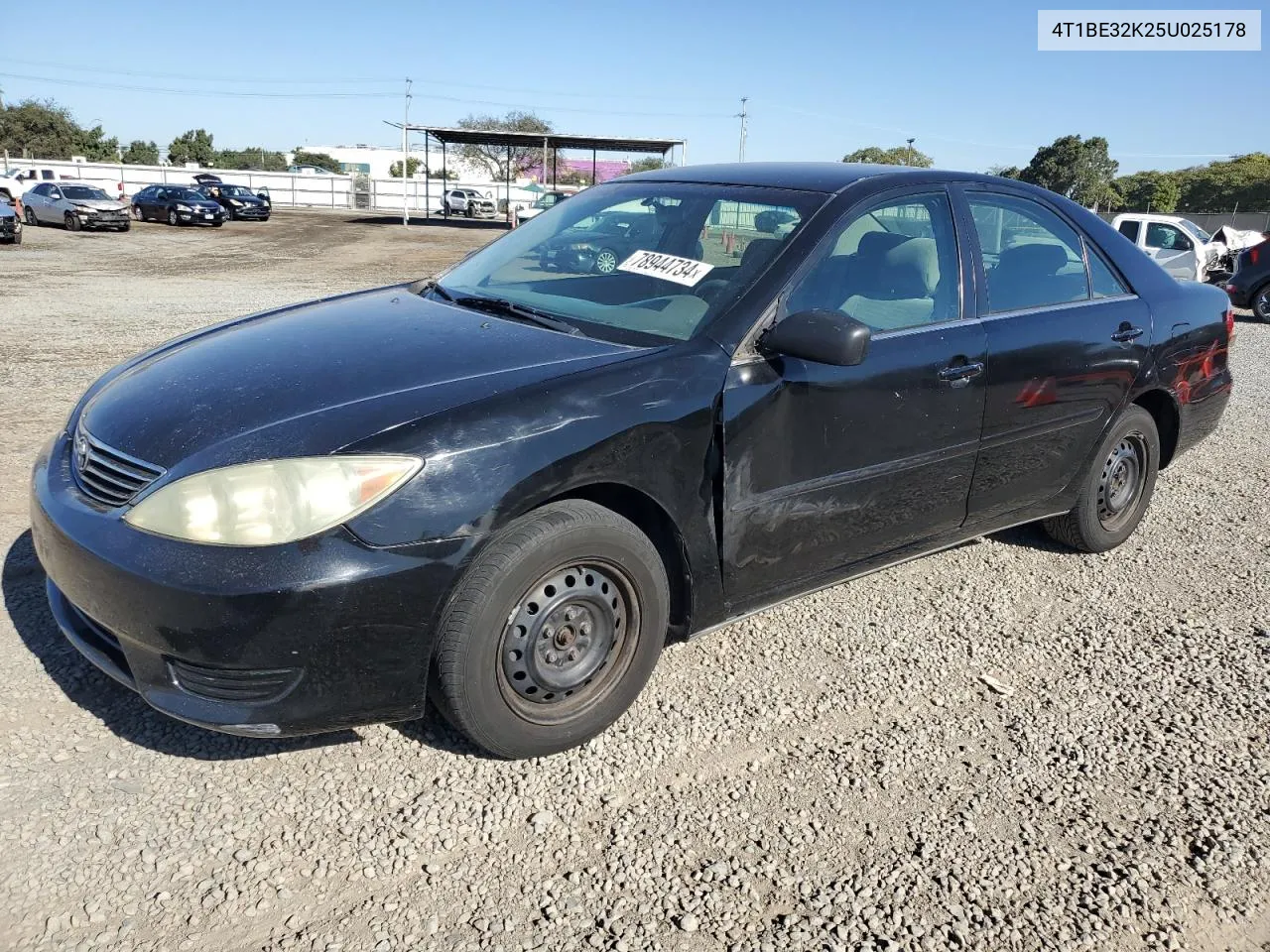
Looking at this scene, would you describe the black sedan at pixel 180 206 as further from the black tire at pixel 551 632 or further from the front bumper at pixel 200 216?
the black tire at pixel 551 632

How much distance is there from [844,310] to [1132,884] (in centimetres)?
185

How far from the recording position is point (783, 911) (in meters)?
2.18

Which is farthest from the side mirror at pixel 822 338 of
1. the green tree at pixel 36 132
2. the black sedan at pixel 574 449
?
the green tree at pixel 36 132

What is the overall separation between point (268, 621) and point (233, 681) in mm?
215

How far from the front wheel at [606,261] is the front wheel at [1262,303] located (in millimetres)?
14979

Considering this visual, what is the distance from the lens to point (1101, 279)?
414 cm

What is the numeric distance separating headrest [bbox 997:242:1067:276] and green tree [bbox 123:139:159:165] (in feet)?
345

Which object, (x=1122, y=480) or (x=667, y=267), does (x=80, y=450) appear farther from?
(x=1122, y=480)

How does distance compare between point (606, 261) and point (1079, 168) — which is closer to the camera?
point (606, 261)

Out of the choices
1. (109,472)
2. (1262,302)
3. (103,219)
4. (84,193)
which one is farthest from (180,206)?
(109,472)

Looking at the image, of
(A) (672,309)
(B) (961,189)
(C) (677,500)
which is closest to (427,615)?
(C) (677,500)

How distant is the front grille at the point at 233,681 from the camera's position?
229 cm

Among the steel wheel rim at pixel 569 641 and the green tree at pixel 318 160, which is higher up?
the green tree at pixel 318 160

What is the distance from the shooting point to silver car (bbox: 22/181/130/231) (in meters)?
28.7
